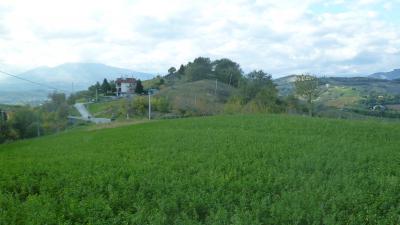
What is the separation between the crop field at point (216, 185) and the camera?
33.7 ft

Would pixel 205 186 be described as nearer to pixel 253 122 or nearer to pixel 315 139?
pixel 315 139

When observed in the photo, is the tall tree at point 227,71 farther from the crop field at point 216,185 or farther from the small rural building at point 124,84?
the crop field at point 216,185

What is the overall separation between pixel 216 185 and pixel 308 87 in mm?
52683

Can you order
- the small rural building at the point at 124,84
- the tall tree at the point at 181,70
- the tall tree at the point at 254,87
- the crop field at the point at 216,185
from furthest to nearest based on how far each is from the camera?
the tall tree at the point at 181,70
the small rural building at the point at 124,84
the tall tree at the point at 254,87
the crop field at the point at 216,185

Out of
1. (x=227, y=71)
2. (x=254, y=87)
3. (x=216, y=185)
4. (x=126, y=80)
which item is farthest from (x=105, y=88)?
(x=216, y=185)

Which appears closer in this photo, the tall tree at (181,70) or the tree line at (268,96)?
the tree line at (268,96)

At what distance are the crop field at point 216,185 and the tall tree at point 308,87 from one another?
129ft

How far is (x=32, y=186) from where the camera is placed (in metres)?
15.1

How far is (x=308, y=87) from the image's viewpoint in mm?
63500

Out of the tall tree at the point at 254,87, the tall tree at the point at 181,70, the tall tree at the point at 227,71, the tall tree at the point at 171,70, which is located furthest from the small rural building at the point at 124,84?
the tall tree at the point at 254,87

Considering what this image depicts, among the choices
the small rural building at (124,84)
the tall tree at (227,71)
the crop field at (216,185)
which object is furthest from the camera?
the small rural building at (124,84)

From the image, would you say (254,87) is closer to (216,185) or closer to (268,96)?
(268,96)

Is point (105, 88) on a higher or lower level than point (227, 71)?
lower

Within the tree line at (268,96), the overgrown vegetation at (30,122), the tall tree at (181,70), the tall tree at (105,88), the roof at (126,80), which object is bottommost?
the overgrown vegetation at (30,122)
